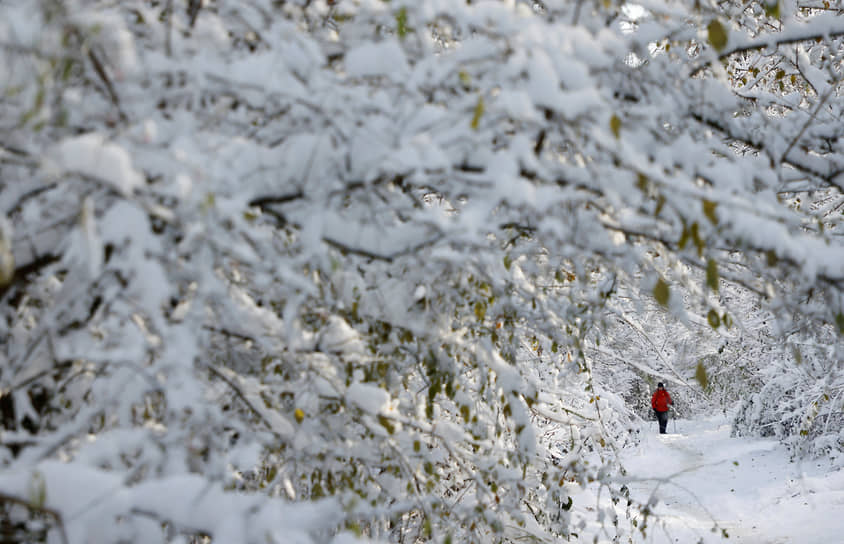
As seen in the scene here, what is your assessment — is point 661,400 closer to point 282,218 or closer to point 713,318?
point 713,318

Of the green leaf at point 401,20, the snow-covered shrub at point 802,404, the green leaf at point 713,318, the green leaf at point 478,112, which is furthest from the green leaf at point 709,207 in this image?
the snow-covered shrub at point 802,404

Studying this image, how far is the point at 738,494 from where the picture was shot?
38.8 feet

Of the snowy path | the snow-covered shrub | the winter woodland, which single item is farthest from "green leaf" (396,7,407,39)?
the snow-covered shrub

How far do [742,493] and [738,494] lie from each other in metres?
0.11

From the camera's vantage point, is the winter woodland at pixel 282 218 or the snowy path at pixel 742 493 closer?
the winter woodland at pixel 282 218

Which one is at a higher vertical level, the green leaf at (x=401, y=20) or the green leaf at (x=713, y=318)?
the green leaf at (x=401, y=20)

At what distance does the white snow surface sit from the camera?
8656 millimetres

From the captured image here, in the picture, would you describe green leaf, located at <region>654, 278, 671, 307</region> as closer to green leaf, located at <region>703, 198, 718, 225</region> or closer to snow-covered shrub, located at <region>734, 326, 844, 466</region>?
green leaf, located at <region>703, 198, 718, 225</region>

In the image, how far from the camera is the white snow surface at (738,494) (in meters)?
8.66

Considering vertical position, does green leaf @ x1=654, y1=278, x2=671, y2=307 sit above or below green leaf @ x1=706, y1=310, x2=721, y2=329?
above

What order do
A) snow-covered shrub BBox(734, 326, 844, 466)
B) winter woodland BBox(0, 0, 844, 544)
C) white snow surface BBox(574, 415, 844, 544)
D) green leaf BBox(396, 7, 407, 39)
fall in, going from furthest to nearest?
white snow surface BBox(574, 415, 844, 544) < snow-covered shrub BBox(734, 326, 844, 466) < green leaf BBox(396, 7, 407, 39) < winter woodland BBox(0, 0, 844, 544)

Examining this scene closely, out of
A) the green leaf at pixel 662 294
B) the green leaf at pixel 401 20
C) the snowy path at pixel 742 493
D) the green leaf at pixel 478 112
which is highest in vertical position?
the green leaf at pixel 401 20

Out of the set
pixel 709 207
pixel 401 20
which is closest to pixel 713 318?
pixel 709 207

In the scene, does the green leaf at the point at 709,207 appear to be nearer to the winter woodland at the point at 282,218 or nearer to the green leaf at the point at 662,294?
the winter woodland at the point at 282,218
